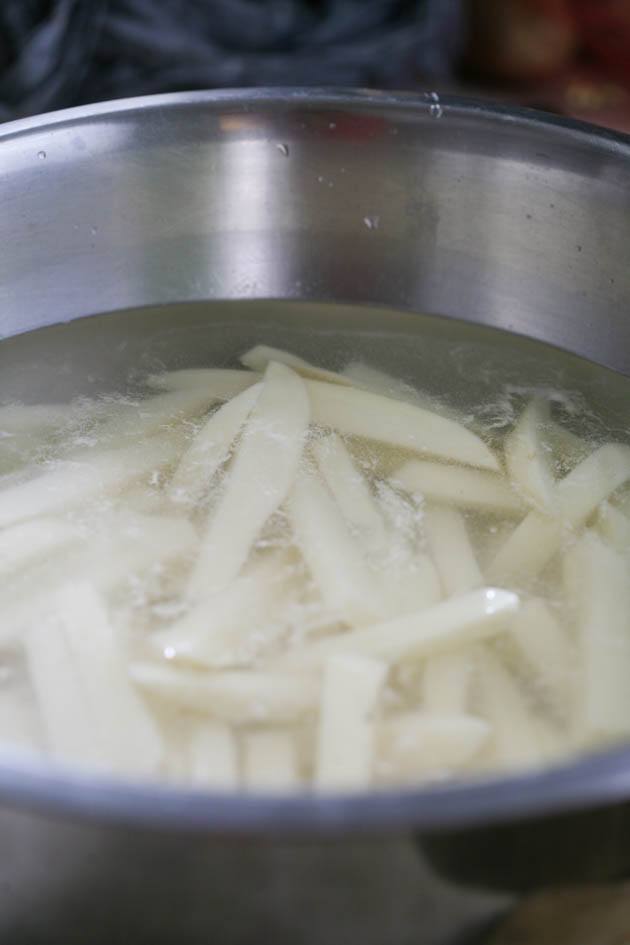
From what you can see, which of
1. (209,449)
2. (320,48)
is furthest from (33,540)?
(320,48)

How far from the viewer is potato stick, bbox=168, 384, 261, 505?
833 millimetres

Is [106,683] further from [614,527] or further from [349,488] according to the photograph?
[614,527]

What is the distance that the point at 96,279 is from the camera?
104cm

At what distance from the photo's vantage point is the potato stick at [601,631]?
2.14 feet

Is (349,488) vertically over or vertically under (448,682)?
over

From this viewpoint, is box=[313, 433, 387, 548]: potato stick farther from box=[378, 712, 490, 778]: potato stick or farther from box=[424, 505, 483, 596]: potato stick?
box=[378, 712, 490, 778]: potato stick

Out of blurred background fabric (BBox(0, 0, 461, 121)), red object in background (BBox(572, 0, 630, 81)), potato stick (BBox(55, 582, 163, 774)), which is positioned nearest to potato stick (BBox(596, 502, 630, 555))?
potato stick (BBox(55, 582, 163, 774))

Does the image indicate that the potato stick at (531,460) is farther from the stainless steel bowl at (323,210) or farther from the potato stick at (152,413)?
the potato stick at (152,413)

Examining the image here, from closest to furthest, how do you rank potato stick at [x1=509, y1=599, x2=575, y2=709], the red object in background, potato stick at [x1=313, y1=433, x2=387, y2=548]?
potato stick at [x1=509, y1=599, x2=575, y2=709]
potato stick at [x1=313, y1=433, x2=387, y2=548]
the red object in background

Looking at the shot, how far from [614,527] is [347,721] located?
30 cm

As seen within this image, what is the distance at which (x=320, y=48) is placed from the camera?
5.57ft

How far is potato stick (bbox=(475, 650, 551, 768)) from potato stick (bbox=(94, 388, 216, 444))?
13.1 inches

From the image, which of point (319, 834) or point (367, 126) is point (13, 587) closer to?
point (319, 834)

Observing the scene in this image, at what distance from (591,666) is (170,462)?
1.12 ft
